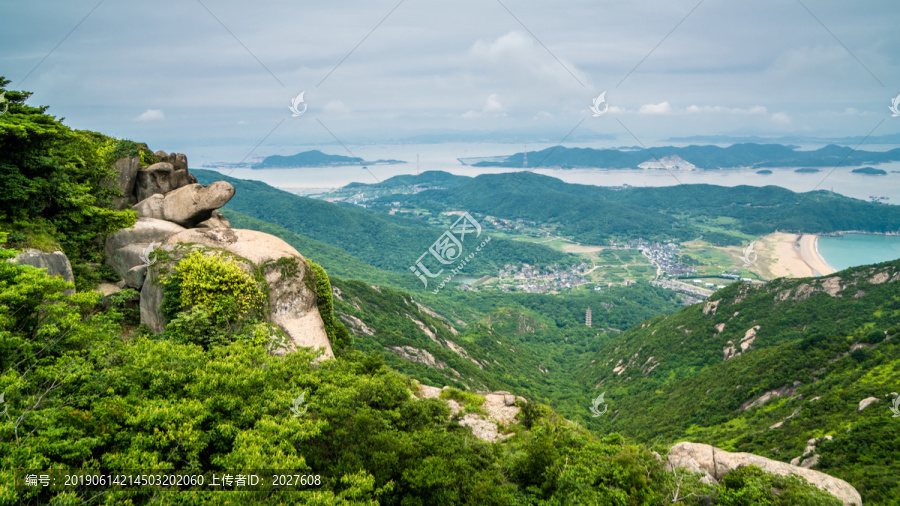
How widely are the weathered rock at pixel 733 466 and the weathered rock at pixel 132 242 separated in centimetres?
2238

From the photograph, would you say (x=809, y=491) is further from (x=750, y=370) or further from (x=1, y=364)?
(x=750, y=370)

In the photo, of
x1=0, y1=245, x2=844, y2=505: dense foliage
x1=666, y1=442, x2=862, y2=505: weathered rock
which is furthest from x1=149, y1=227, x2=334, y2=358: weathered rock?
x1=666, y1=442, x2=862, y2=505: weathered rock

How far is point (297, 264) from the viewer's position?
62.0 ft

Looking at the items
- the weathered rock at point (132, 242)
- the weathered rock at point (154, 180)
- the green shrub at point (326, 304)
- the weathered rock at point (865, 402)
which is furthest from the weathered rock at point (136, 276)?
the weathered rock at point (865, 402)

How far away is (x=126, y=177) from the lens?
20469mm

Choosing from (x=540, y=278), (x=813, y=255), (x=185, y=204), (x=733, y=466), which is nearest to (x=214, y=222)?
(x=185, y=204)

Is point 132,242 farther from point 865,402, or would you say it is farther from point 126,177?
point 865,402

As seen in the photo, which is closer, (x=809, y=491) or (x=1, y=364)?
(x=1, y=364)

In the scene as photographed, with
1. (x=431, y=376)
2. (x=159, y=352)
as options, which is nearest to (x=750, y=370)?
(x=431, y=376)

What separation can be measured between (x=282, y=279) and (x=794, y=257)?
585 ft

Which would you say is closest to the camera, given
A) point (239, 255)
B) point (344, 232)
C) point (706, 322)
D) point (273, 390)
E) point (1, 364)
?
point (1, 364)

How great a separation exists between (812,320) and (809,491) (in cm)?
5516

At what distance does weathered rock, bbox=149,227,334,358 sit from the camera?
1795cm

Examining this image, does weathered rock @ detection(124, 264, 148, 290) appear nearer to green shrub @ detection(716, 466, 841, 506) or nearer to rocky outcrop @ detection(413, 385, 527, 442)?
rocky outcrop @ detection(413, 385, 527, 442)
